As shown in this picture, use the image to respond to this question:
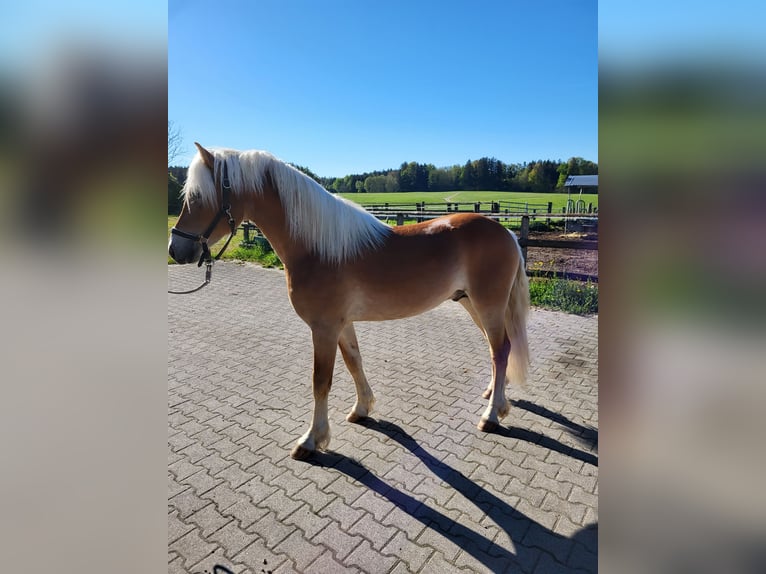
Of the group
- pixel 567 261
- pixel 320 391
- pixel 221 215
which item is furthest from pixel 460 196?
pixel 221 215

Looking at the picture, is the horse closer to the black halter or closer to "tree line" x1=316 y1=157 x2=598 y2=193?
the black halter

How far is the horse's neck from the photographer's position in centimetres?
270

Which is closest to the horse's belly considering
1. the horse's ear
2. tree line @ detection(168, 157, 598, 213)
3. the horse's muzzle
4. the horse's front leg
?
the horse's front leg

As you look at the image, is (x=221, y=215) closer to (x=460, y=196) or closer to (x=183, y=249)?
(x=183, y=249)

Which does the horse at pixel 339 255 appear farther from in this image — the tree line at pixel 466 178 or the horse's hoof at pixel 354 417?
the tree line at pixel 466 178

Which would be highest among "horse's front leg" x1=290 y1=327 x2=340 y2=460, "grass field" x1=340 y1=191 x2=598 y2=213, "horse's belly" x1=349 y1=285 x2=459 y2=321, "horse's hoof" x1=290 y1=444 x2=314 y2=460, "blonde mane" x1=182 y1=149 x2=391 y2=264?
"grass field" x1=340 y1=191 x2=598 y2=213

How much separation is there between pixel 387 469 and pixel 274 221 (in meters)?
1.85

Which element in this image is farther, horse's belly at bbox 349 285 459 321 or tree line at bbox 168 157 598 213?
tree line at bbox 168 157 598 213
